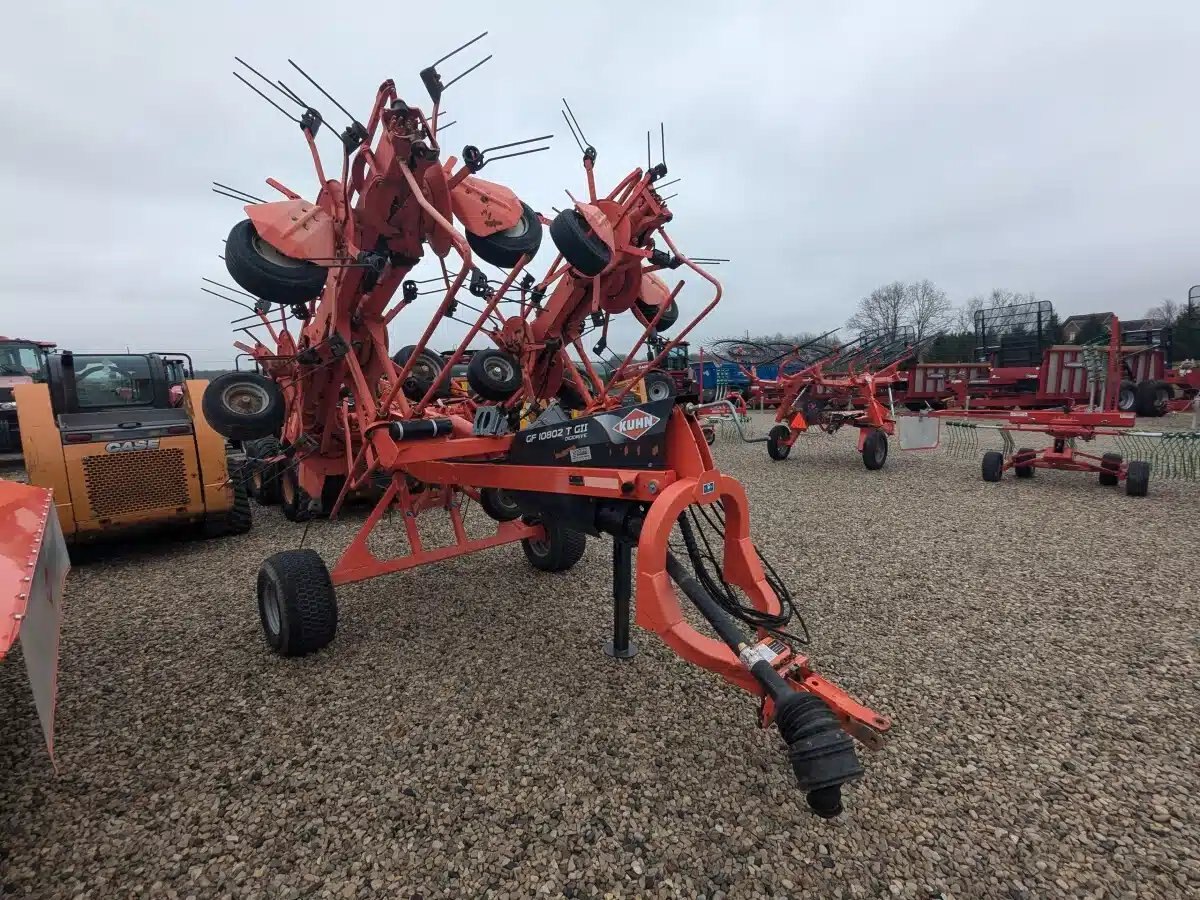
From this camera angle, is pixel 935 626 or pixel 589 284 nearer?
pixel 935 626

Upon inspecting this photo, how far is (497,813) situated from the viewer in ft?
7.67

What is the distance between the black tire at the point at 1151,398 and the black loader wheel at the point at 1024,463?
12.1m

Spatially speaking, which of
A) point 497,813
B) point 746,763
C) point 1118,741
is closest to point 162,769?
point 497,813

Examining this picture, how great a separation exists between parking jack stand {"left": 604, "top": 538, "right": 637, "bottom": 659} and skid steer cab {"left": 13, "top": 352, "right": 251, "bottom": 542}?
412 cm

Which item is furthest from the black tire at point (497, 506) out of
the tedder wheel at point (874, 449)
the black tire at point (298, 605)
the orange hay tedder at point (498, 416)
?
the tedder wheel at point (874, 449)

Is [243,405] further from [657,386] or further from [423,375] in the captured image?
[657,386]

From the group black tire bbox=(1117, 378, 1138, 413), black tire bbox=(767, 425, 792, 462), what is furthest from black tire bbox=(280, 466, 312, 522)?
black tire bbox=(1117, 378, 1138, 413)

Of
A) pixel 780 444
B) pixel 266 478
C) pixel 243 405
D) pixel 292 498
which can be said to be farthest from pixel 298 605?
pixel 780 444

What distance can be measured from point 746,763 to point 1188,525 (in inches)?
245

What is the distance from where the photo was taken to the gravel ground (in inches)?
81.4

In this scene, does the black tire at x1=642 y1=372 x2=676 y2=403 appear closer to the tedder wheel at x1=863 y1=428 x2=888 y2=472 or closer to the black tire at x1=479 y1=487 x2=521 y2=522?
the black tire at x1=479 y1=487 x2=521 y2=522

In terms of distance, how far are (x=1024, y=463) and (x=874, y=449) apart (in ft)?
6.78

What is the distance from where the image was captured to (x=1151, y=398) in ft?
54.3

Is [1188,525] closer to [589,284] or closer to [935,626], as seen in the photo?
Result: [935,626]
